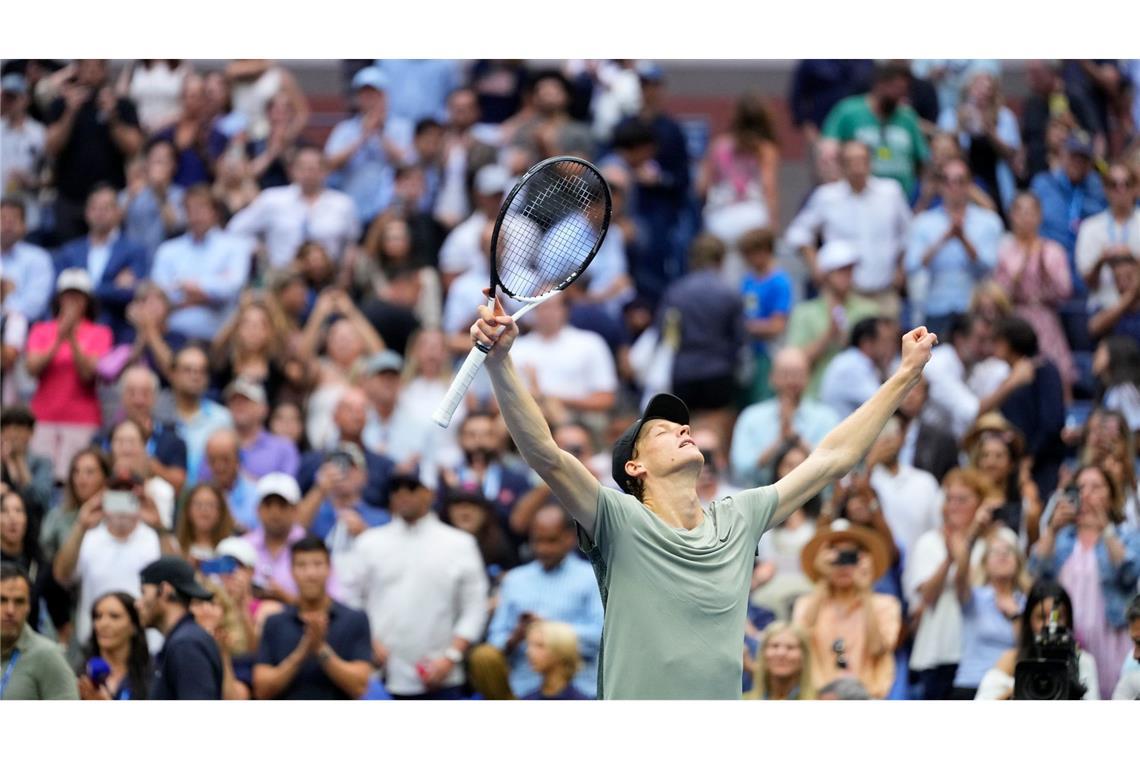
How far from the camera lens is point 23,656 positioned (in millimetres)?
9852

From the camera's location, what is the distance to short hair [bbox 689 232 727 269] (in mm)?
13969

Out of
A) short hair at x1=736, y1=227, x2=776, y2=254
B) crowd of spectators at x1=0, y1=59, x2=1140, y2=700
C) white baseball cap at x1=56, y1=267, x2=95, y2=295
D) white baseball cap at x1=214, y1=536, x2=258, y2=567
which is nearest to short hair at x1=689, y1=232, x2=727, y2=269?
crowd of spectators at x1=0, y1=59, x2=1140, y2=700

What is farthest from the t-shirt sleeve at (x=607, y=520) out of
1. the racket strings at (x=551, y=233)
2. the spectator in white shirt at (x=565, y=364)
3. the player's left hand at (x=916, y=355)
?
the spectator in white shirt at (x=565, y=364)

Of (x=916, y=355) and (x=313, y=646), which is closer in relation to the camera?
(x=916, y=355)

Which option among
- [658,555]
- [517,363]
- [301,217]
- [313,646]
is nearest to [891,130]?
[517,363]

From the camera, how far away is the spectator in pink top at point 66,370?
13.4 m

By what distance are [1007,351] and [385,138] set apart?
495cm

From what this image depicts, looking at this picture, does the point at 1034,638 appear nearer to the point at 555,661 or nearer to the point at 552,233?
the point at 555,661

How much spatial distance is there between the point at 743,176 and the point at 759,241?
1.15 meters

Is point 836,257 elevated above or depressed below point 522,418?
above

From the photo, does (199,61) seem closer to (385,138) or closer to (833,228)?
(385,138)

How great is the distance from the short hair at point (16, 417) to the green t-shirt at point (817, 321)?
4.80 meters

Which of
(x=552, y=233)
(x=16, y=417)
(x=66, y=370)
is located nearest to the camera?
(x=552, y=233)

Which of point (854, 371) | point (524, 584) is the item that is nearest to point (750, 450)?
point (854, 371)
